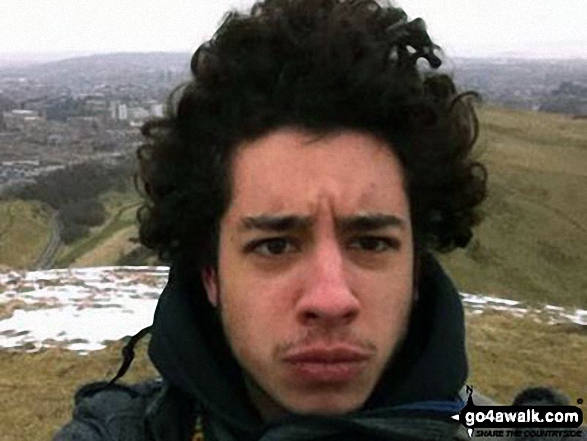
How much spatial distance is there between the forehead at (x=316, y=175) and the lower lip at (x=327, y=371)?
0.32 metres

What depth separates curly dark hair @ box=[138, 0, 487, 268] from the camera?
6.64 feet

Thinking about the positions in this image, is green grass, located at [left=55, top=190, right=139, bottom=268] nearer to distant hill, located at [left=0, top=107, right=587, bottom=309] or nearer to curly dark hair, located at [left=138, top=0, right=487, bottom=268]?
distant hill, located at [left=0, top=107, right=587, bottom=309]

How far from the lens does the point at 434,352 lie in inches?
75.2

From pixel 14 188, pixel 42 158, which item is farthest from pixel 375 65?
pixel 42 158

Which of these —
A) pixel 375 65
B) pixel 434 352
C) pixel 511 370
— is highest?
pixel 375 65

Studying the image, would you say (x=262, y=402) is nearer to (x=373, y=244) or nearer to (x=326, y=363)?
(x=326, y=363)

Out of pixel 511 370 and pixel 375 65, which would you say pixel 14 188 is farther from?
pixel 375 65

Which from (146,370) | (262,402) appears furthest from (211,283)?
(146,370)

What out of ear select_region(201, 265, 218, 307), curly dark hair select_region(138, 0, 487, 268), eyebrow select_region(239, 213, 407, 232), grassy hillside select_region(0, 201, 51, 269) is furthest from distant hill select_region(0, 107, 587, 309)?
eyebrow select_region(239, 213, 407, 232)

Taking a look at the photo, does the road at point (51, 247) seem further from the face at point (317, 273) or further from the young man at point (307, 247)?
the face at point (317, 273)

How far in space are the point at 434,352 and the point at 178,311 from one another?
611 millimetres

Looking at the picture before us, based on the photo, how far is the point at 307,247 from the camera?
1.86 m

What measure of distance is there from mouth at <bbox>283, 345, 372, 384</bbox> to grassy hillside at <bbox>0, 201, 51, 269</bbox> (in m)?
40.2

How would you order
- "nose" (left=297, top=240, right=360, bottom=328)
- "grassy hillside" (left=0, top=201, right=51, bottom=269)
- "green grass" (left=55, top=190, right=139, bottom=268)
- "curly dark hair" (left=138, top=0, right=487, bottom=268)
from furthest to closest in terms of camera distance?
1. "grassy hillside" (left=0, top=201, right=51, bottom=269)
2. "green grass" (left=55, top=190, right=139, bottom=268)
3. "curly dark hair" (left=138, top=0, right=487, bottom=268)
4. "nose" (left=297, top=240, right=360, bottom=328)
